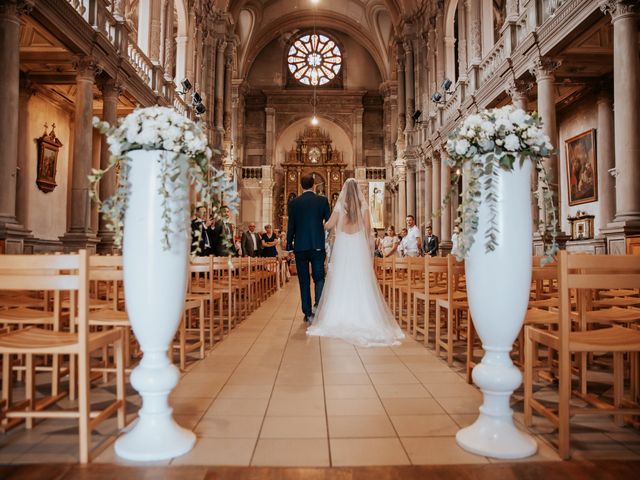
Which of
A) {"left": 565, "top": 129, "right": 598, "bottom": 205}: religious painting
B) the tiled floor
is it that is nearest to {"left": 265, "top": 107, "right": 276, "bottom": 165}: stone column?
{"left": 565, "top": 129, "right": 598, "bottom": 205}: religious painting

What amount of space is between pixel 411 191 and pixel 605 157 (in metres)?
8.56

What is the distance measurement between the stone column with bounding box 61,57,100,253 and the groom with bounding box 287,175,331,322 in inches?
169

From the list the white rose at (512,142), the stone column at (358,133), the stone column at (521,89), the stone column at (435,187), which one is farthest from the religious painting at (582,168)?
the stone column at (358,133)

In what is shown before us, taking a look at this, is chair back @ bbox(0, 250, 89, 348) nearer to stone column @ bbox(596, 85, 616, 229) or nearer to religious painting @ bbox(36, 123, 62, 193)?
religious painting @ bbox(36, 123, 62, 193)

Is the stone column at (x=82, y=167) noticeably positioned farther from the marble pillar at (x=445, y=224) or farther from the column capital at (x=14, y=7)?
the marble pillar at (x=445, y=224)

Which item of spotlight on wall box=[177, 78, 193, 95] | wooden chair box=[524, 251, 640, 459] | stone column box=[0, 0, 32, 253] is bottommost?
wooden chair box=[524, 251, 640, 459]

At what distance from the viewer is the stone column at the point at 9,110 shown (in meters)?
6.23

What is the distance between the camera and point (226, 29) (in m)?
18.5

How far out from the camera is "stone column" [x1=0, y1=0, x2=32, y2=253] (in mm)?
6234

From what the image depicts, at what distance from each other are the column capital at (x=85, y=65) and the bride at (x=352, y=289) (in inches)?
221

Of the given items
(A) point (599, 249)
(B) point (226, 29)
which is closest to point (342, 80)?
(B) point (226, 29)

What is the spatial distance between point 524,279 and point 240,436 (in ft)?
5.25

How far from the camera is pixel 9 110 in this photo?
6426 mm

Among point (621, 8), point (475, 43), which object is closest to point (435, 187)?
point (475, 43)
